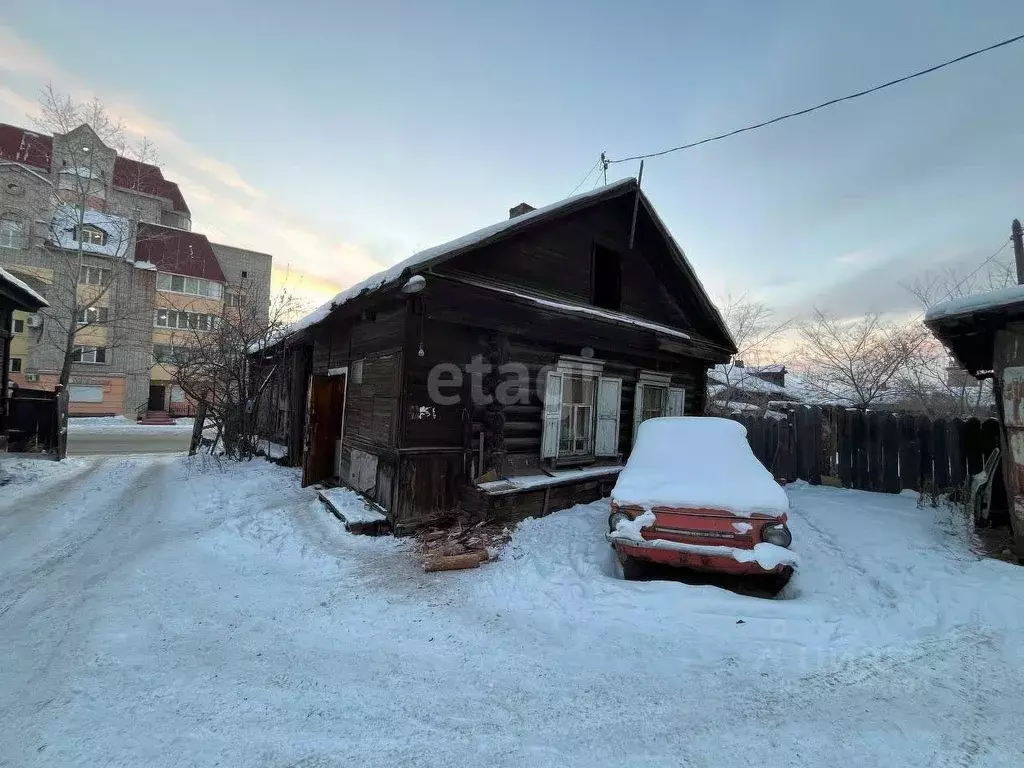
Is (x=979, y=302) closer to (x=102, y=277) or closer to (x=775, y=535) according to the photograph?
(x=775, y=535)

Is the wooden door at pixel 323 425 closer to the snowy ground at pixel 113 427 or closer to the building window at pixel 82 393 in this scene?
the snowy ground at pixel 113 427

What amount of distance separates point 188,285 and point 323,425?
31.1 m

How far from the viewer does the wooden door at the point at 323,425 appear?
31.0 ft

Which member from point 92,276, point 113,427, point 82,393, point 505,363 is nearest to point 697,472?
point 505,363

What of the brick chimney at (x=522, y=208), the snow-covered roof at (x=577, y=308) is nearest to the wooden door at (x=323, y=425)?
the snow-covered roof at (x=577, y=308)

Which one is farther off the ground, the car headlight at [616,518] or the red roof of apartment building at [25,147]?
the red roof of apartment building at [25,147]

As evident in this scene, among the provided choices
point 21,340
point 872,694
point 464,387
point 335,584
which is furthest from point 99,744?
point 21,340

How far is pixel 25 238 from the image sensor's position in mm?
27109

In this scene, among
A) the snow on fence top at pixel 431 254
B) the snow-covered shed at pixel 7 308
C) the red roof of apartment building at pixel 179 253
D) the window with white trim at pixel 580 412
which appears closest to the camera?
the snow on fence top at pixel 431 254

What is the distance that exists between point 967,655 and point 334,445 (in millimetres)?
9706

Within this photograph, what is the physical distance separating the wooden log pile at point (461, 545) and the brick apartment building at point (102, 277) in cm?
2305

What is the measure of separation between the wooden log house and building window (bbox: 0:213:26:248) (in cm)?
2942

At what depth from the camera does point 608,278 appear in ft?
34.5

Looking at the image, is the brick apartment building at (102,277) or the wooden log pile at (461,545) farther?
the brick apartment building at (102,277)
